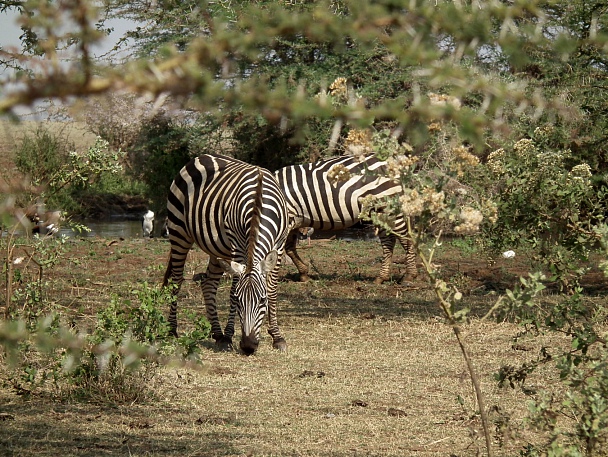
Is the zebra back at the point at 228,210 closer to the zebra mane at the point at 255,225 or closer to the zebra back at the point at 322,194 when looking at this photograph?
the zebra mane at the point at 255,225

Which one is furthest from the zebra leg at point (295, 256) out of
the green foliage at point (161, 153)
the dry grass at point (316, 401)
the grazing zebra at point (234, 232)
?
the green foliage at point (161, 153)

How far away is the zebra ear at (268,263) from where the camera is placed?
7820 millimetres

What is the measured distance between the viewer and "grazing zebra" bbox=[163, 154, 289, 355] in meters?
7.71

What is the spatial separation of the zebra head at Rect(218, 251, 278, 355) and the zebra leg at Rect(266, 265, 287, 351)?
50 centimetres

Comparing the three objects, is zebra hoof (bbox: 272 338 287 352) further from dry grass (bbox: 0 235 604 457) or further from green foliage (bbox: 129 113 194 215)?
green foliage (bbox: 129 113 194 215)

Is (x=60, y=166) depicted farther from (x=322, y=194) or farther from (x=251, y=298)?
(x=322, y=194)

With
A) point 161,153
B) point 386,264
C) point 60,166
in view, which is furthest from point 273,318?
point 161,153

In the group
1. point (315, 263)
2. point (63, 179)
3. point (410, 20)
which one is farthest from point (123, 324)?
point (315, 263)

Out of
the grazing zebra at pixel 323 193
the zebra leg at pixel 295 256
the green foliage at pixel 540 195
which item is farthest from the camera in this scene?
the zebra leg at pixel 295 256

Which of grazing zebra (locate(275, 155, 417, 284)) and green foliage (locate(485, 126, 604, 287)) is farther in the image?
grazing zebra (locate(275, 155, 417, 284))

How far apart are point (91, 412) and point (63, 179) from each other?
8.28 ft

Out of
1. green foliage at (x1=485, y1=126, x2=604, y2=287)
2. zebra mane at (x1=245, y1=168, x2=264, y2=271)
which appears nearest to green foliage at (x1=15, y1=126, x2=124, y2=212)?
zebra mane at (x1=245, y1=168, x2=264, y2=271)

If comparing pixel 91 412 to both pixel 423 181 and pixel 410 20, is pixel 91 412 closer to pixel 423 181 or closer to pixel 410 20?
pixel 423 181

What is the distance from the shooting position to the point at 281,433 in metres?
5.61
